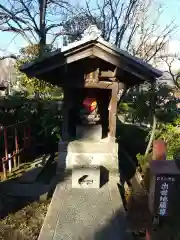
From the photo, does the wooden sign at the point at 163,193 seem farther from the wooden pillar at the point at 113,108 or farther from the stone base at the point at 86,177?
the wooden pillar at the point at 113,108

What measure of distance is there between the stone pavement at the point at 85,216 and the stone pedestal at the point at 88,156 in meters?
0.73

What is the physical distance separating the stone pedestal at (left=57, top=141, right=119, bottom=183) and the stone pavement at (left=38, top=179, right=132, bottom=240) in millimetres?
729

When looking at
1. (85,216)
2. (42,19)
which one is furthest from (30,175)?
(42,19)

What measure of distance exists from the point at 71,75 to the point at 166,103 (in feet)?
13.0

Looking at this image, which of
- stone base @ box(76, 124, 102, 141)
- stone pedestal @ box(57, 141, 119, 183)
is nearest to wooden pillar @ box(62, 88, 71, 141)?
stone pedestal @ box(57, 141, 119, 183)

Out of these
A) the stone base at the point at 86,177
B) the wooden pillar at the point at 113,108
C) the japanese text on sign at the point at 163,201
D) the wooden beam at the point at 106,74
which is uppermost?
the wooden beam at the point at 106,74

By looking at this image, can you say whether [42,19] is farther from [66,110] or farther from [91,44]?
[91,44]

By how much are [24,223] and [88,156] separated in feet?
8.23

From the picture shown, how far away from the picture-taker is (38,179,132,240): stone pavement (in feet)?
15.4

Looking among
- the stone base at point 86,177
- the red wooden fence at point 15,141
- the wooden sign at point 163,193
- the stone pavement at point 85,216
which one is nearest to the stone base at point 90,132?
the stone base at point 86,177

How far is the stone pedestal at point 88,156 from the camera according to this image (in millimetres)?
7242

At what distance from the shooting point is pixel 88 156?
7230mm

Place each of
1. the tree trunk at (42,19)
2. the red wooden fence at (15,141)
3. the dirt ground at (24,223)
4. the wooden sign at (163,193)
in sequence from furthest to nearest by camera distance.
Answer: the tree trunk at (42,19) < the red wooden fence at (15,141) < the dirt ground at (24,223) < the wooden sign at (163,193)

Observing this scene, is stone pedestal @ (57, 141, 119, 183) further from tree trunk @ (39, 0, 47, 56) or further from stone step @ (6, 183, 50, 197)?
tree trunk @ (39, 0, 47, 56)
